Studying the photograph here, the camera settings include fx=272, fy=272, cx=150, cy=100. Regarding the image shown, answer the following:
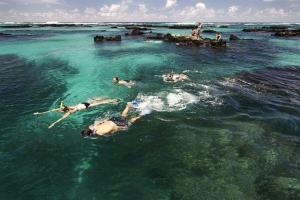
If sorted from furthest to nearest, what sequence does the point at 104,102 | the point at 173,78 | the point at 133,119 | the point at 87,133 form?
the point at 173,78 → the point at 104,102 → the point at 133,119 → the point at 87,133

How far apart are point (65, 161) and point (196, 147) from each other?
22.2 ft

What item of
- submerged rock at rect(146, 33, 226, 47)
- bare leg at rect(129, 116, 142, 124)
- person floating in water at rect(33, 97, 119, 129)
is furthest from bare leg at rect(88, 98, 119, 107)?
submerged rock at rect(146, 33, 226, 47)

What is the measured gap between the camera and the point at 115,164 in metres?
13.2

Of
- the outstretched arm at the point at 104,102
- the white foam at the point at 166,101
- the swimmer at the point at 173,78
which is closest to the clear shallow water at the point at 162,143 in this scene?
the white foam at the point at 166,101

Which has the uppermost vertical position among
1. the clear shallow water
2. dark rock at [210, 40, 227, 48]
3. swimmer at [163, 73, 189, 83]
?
dark rock at [210, 40, 227, 48]

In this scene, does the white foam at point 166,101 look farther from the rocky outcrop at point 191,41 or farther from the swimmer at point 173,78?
the rocky outcrop at point 191,41

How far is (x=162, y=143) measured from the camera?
15055 mm

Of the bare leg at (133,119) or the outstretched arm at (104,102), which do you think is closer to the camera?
the bare leg at (133,119)

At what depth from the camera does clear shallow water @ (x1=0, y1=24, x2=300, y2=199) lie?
11641 millimetres

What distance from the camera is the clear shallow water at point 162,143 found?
11.6 meters

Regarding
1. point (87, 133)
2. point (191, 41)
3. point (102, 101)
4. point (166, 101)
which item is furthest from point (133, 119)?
point (191, 41)

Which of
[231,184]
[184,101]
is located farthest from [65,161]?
[184,101]

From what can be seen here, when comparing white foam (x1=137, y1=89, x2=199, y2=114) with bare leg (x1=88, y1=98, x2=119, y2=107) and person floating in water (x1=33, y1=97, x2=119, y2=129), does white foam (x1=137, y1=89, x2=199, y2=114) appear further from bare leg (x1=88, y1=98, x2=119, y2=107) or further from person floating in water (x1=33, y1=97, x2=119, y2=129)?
person floating in water (x1=33, y1=97, x2=119, y2=129)

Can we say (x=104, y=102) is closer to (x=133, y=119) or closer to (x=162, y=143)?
(x=133, y=119)
